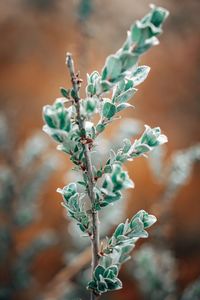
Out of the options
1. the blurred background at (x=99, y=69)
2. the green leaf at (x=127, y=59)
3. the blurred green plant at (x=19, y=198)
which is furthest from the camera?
the blurred background at (x=99, y=69)

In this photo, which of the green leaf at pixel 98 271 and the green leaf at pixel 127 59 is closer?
the green leaf at pixel 127 59

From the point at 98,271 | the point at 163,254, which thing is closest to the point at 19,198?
the point at 163,254

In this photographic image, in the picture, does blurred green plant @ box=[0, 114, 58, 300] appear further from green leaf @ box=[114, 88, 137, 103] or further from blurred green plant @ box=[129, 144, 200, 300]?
green leaf @ box=[114, 88, 137, 103]

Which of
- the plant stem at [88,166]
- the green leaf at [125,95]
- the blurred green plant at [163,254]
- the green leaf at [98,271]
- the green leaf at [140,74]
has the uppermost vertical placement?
the blurred green plant at [163,254]

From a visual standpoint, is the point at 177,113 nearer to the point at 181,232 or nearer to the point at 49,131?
the point at 181,232

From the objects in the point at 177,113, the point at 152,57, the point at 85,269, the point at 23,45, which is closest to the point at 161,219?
the point at 85,269

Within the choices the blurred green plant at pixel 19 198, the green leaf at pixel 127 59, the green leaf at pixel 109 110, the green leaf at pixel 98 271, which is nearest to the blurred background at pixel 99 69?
the blurred green plant at pixel 19 198

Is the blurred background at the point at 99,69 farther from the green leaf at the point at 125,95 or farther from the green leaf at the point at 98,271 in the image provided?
the green leaf at the point at 125,95
